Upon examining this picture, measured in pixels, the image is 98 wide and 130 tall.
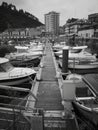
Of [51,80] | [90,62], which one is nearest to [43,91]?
[51,80]

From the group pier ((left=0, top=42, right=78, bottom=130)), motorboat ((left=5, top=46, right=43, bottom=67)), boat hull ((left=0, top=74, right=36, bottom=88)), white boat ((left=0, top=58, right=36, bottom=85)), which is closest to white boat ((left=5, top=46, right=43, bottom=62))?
motorboat ((left=5, top=46, right=43, bottom=67))

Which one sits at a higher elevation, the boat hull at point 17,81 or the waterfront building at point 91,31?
the waterfront building at point 91,31

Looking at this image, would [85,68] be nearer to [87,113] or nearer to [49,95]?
[49,95]

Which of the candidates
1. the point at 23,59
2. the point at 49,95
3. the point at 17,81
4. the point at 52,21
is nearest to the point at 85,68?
the point at 17,81

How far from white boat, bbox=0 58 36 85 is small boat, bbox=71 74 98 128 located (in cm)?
656

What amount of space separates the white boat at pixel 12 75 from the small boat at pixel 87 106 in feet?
21.5

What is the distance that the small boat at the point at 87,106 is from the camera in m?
7.36

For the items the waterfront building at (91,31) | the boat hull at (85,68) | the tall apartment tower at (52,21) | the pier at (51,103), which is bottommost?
the pier at (51,103)

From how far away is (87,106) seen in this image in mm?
7871

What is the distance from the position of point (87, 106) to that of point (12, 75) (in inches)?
330

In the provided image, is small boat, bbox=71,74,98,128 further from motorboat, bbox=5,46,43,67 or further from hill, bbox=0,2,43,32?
hill, bbox=0,2,43,32

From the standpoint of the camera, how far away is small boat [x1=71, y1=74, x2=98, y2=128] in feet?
24.1

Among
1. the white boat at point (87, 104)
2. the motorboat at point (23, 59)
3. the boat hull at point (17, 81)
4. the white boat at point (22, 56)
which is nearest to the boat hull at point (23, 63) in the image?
the motorboat at point (23, 59)

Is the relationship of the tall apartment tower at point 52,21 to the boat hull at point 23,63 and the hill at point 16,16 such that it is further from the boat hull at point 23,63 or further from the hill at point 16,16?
the boat hull at point 23,63
